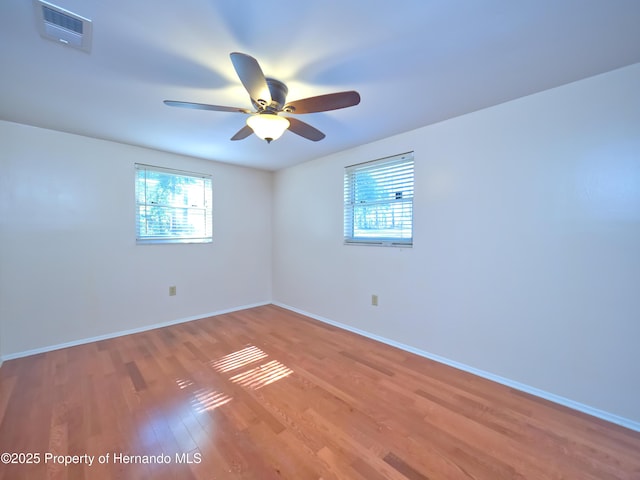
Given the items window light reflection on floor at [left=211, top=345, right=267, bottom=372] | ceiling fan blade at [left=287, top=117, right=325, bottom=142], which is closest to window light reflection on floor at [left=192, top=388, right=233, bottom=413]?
window light reflection on floor at [left=211, top=345, right=267, bottom=372]

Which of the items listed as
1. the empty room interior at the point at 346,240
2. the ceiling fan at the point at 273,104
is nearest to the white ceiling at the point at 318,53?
the empty room interior at the point at 346,240

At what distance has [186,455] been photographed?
56.6 inches

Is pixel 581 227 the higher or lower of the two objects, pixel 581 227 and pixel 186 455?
the higher

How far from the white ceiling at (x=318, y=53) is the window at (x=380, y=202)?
66cm

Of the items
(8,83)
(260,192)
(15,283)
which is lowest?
(15,283)

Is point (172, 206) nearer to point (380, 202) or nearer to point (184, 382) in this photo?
point (184, 382)

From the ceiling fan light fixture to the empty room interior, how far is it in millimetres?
20

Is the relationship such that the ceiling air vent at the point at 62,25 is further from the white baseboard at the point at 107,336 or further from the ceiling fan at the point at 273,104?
the white baseboard at the point at 107,336

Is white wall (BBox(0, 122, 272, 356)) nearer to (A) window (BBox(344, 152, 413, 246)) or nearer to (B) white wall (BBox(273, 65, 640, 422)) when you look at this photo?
(A) window (BBox(344, 152, 413, 246))

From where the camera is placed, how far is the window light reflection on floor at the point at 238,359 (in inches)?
94.0

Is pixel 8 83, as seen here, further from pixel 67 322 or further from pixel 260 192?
pixel 260 192

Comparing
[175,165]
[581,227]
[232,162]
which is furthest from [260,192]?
[581,227]

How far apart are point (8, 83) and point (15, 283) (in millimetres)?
1833

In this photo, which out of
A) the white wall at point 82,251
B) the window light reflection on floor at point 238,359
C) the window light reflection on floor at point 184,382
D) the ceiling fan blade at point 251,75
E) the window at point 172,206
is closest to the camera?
the ceiling fan blade at point 251,75
